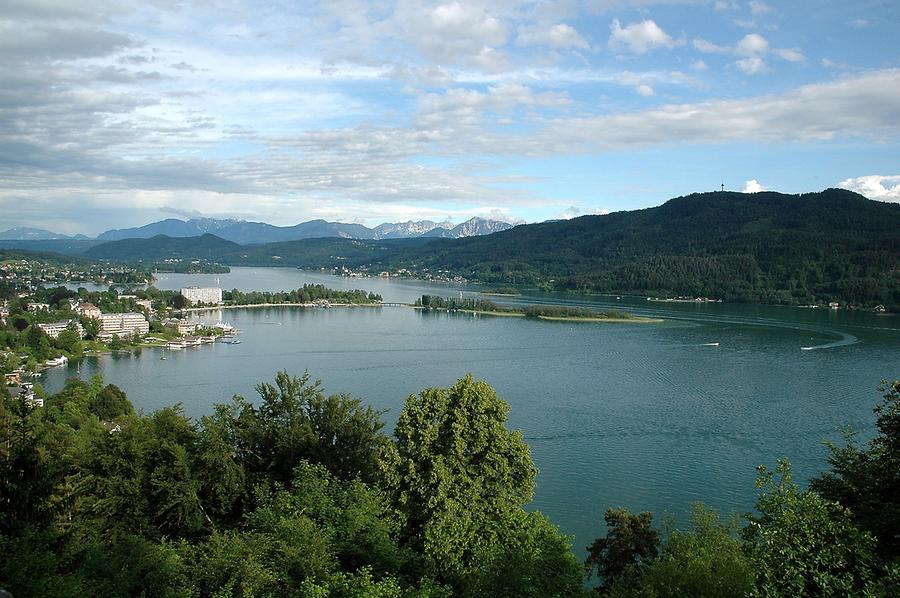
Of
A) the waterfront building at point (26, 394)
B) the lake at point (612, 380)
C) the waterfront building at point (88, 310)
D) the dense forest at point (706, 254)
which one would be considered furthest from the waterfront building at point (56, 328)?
the dense forest at point (706, 254)

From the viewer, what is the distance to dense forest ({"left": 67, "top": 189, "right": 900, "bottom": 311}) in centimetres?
4662

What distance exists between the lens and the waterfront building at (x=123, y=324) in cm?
2972

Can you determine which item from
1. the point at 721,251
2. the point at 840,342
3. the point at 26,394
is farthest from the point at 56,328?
the point at 721,251

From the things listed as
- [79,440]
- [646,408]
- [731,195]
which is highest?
[731,195]

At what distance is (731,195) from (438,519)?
80.5m

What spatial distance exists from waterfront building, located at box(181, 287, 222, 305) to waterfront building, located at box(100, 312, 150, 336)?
12126mm

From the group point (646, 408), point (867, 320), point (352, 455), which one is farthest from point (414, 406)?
point (867, 320)

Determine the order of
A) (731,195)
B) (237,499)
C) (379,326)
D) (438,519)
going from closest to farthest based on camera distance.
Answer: (438,519)
(237,499)
(379,326)
(731,195)

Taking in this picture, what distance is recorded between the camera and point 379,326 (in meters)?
33.2

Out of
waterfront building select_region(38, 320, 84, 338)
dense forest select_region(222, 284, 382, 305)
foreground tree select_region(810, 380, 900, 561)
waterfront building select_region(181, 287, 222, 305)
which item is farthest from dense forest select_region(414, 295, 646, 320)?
foreground tree select_region(810, 380, 900, 561)

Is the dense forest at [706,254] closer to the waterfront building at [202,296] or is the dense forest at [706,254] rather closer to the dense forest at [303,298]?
the dense forest at [303,298]

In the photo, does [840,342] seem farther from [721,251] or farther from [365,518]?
[721,251]

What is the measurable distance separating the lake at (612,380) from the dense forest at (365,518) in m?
3.44

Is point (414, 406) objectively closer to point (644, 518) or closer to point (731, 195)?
point (644, 518)
